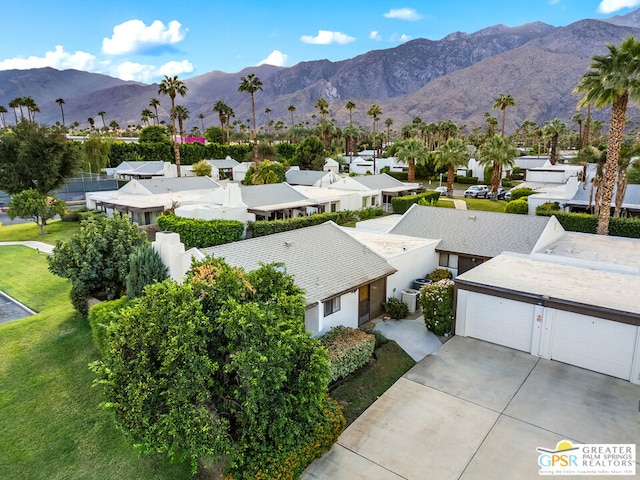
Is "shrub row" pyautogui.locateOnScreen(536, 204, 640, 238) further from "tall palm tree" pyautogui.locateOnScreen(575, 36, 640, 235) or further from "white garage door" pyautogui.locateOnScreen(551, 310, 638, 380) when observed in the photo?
"white garage door" pyautogui.locateOnScreen(551, 310, 638, 380)

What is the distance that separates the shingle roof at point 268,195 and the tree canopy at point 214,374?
27.9 meters

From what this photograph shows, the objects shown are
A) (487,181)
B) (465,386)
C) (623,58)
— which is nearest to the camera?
(465,386)

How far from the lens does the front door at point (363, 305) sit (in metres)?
18.7

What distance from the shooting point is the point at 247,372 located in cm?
854

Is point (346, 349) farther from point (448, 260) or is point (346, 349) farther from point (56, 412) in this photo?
point (448, 260)

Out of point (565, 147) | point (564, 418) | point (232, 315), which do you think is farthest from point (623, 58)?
point (565, 147)

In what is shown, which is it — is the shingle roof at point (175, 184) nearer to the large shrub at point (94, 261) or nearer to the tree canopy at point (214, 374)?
the large shrub at point (94, 261)

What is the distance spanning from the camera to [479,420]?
1215cm

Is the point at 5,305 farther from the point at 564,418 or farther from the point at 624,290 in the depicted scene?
the point at 624,290

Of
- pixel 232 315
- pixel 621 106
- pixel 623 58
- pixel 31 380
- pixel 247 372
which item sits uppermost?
pixel 623 58

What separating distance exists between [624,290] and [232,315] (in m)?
15.4

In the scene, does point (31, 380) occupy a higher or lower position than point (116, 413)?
lower

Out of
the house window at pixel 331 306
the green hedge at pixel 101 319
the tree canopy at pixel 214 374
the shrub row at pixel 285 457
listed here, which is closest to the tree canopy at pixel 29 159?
the green hedge at pixel 101 319

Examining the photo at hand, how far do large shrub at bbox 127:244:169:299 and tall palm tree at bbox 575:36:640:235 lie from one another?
27821mm
